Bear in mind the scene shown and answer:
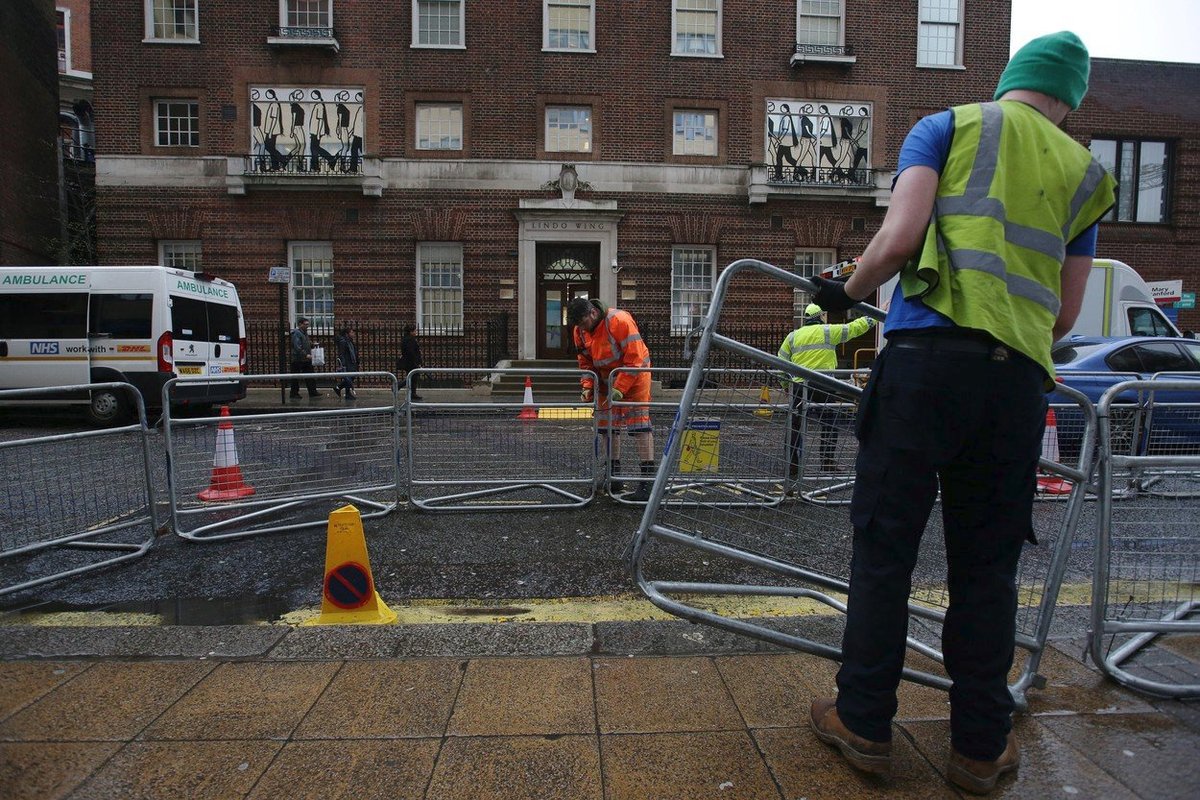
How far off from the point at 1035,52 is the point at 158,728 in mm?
3538

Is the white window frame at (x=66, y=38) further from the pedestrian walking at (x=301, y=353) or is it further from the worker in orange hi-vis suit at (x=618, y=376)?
the worker in orange hi-vis suit at (x=618, y=376)

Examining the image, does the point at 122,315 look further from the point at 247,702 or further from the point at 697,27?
the point at 697,27

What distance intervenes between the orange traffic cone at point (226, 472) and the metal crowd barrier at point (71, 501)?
0.50m

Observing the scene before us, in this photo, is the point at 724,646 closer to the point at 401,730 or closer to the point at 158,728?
the point at 401,730

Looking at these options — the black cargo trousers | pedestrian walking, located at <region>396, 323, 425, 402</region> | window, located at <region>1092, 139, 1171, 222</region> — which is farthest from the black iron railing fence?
window, located at <region>1092, 139, 1171, 222</region>

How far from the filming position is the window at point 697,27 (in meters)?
18.3

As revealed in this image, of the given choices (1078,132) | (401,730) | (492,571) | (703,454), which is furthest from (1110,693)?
(1078,132)

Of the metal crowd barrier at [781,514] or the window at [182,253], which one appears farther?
the window at [182,253]

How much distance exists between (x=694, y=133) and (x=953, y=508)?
18251mm

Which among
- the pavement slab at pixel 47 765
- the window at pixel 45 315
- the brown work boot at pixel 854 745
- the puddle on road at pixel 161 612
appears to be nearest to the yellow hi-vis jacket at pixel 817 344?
the brown work boot at pixel 854 745

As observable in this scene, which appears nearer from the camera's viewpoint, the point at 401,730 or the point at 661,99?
the point at 401,730

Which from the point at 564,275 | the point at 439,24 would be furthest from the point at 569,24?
the point at 564,275

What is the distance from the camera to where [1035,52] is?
6.70ft

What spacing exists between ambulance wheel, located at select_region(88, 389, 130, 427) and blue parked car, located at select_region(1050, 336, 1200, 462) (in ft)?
44.3
